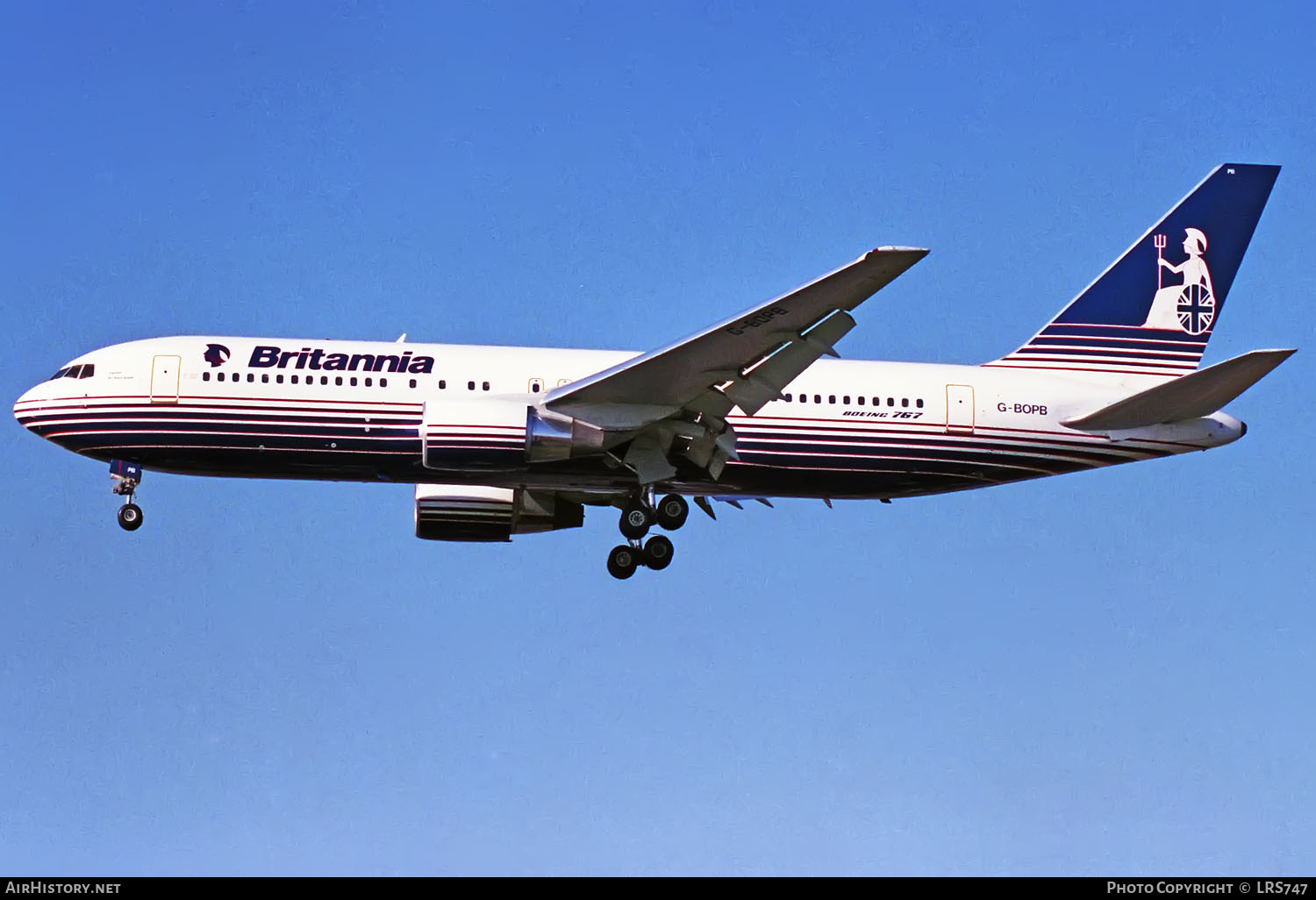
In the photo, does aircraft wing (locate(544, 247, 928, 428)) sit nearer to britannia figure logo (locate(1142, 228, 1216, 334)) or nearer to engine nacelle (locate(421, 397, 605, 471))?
engine nacelle (locate(421, 397, 605, 471))

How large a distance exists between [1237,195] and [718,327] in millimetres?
13388

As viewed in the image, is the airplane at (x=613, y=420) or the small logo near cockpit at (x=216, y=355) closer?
the airplane at (x=613, y=420)

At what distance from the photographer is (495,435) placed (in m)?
29.7

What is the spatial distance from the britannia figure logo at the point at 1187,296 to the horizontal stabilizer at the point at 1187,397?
3262 mm

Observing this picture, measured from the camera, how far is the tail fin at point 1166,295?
113ft

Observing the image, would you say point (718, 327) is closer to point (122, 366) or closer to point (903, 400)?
point (903, 400)

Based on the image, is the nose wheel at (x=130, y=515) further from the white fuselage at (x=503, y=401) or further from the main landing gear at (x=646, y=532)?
the main landing gear at (x=646, y=532)

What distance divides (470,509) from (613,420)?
5336mm

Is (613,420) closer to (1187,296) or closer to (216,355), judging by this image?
(216,355)

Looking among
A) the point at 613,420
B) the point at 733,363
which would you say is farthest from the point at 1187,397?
the point at 613,420

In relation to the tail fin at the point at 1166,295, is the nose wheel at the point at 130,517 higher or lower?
lower

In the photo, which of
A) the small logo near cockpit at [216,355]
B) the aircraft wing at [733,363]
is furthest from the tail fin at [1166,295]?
the small logo near cockpit at [216,355]

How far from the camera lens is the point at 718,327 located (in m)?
27.7

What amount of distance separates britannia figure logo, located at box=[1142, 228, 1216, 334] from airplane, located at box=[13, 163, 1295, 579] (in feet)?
3.35
